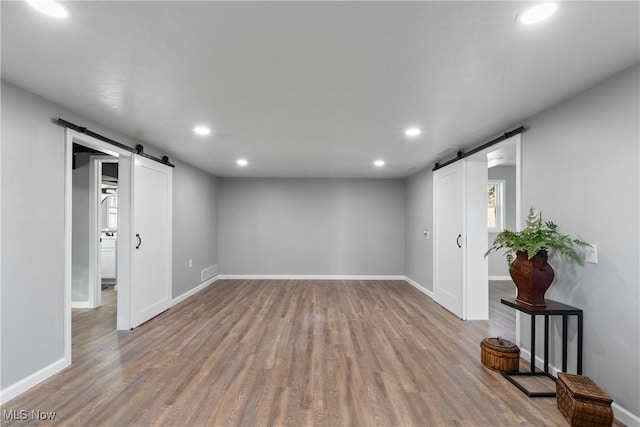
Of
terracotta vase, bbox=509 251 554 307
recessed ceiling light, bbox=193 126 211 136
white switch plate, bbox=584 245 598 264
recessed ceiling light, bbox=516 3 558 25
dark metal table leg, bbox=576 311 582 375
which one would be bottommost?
dark metal table leg, bbox=576 311 582 375

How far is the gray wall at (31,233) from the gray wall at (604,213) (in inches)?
166

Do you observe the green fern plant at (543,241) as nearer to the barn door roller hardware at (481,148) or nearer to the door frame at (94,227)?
the barn door roller hardware at (481,148)

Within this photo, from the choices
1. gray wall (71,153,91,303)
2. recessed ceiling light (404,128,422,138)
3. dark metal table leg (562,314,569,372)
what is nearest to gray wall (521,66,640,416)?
dark metal table leg (562,314,569,372)

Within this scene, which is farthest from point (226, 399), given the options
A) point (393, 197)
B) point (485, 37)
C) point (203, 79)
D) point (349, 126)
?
point (393, 197)

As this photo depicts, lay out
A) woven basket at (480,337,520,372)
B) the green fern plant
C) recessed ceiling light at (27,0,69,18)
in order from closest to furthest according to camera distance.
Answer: recessed ceiling light at (27,0,69,18), the green fern plant, woven basket at (480,337,520,372)

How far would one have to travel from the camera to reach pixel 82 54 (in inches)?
70.4

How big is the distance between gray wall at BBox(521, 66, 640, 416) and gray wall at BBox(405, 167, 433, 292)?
2.76 m

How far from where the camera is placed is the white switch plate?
2146mm

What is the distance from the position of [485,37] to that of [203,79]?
180 centimetres

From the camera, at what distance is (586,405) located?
1.84 meters

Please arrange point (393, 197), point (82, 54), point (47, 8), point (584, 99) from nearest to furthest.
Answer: point (47, 8), point (82, 54), point (584, 99), point (393, 197)

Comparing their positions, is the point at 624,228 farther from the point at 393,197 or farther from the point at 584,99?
the point at 393,197

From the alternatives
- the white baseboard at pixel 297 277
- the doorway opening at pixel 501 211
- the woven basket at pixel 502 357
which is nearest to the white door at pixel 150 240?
the white baseboard at pixel 297 277

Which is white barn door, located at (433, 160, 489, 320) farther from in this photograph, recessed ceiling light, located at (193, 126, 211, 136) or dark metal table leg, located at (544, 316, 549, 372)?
recessed ceiling light, located at (193, 126, 211, 136)
